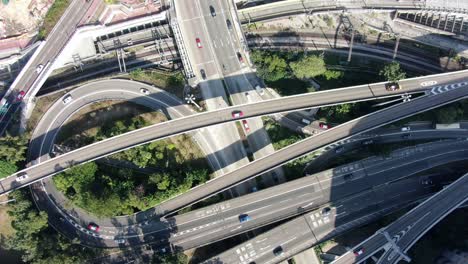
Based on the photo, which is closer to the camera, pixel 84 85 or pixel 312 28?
pixel 84 85

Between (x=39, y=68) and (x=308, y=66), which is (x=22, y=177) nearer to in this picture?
(x=39, y=68)

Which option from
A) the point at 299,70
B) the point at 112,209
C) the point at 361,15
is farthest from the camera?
the point at 361,15

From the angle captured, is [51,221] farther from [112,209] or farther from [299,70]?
[299,70]

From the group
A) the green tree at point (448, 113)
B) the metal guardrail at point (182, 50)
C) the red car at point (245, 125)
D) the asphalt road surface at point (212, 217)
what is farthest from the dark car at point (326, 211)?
Answer: the metal guardrail at point (182, 50)

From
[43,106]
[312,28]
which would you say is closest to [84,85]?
[43,106]

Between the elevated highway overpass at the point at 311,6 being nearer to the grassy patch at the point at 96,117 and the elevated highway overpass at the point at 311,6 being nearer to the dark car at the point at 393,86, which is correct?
the dark car at the point at 393,86

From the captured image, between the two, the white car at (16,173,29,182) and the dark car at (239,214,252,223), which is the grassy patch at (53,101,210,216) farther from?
the dark car at (239,214,252,223)
